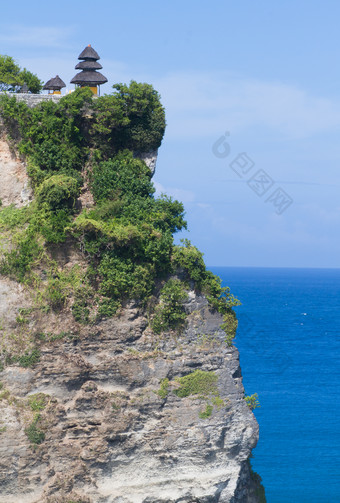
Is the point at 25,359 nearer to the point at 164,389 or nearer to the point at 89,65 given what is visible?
the point at 164,389

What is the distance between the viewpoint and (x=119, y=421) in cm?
2586

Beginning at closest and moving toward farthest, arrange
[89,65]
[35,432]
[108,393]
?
[35,432], [108,393], [89,65]

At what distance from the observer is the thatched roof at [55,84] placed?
33.5 meters

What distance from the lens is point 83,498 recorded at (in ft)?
84.5

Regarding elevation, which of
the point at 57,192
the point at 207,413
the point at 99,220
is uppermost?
the point at 57,192

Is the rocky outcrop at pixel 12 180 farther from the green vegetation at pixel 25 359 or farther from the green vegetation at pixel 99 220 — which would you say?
the green vegetation at pixel 25 359

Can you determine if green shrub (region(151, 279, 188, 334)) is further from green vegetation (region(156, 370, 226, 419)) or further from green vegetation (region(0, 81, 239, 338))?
green vegetation (region(156, 370, 226, 419))

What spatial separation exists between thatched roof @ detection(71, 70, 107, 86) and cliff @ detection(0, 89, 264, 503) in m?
7.14

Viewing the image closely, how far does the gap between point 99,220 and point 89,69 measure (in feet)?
28.9

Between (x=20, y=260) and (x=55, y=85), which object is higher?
(x=55, y=85)

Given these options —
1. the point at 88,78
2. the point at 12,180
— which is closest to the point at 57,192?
the point at 12,180

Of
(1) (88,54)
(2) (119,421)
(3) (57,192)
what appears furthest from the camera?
(1) (88,54)

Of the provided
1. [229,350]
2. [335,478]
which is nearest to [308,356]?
[335,478]

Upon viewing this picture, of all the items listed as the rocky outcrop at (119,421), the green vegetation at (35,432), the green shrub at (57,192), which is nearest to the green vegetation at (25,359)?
the rocky outcrop at (119,421)
